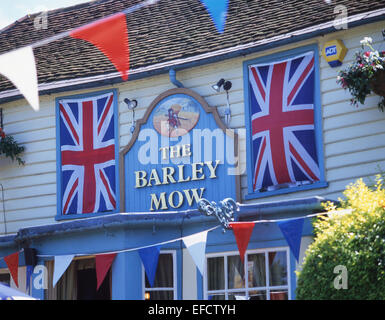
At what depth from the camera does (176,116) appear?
13398 millimetres

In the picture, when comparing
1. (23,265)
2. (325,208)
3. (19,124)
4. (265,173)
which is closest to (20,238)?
(23,265)

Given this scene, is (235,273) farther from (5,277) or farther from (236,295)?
(5,277)

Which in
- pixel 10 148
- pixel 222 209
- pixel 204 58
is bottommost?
pixel 222 209

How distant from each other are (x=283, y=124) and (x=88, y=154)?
3815mm

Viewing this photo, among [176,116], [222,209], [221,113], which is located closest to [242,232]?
[222,209]

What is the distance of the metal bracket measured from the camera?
1113cm

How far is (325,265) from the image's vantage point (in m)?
9.38

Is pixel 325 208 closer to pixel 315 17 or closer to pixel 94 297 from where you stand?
pixel 315 17

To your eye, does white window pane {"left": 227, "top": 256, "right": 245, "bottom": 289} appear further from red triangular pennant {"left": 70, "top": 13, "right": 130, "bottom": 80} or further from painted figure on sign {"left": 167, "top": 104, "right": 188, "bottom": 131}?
red triangular pennant {"left": 70, "top": 13, "right": 130, "bottom": 80}

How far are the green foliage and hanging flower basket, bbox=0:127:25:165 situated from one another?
22.5 feet

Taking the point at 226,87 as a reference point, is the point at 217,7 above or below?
above

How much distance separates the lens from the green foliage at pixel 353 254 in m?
8.98

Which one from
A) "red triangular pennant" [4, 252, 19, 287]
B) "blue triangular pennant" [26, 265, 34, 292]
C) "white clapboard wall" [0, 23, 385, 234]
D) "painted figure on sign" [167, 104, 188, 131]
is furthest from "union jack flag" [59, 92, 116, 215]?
"red triangular pennant" [4, 252, 19, 287]

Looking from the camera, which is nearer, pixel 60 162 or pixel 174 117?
pixel 174 117
